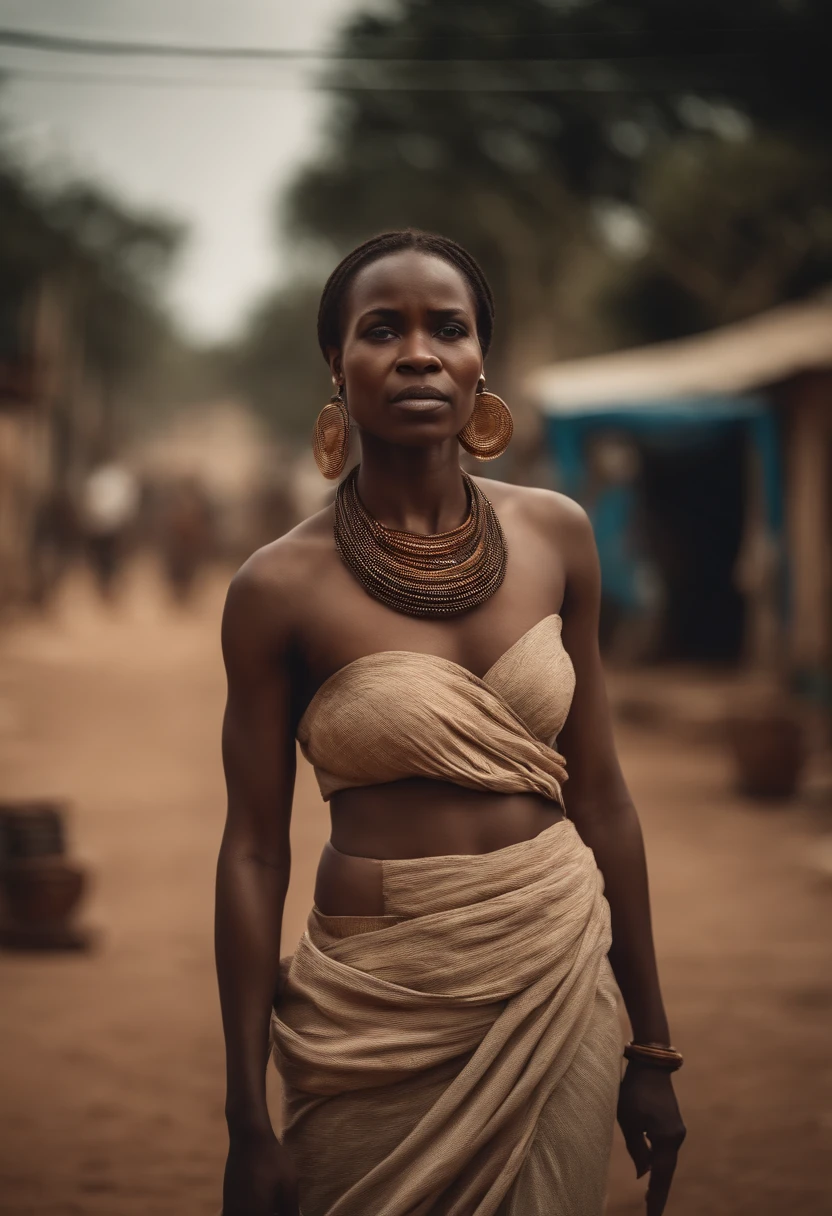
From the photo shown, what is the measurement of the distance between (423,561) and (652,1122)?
895mm

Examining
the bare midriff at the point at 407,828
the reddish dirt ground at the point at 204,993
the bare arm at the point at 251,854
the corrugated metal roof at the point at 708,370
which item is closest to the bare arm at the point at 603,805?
the bare midriff at the point at 407,828

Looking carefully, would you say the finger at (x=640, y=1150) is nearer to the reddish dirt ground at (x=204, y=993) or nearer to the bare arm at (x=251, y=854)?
the bare arm at (x=251, y=854)

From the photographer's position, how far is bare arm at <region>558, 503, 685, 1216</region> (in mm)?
2311

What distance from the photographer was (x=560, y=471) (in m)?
15.0

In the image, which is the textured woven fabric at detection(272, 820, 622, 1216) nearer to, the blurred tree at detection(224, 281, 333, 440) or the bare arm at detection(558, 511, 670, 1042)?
the bare arm at detection(558, 511, 670, 1042)

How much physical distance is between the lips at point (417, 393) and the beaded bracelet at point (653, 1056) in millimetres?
1017

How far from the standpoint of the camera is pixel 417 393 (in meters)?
2.12

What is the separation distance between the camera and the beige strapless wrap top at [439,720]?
2096 mm

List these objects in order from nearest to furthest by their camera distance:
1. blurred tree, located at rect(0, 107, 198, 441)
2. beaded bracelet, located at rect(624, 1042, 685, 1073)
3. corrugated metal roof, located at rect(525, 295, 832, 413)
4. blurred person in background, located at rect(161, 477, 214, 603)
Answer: beaded bracelet, located at rect(624, 1042, 685, 1073)
corrugated metal roof, located at rect(525, 295, 832, 413)
blurred person in background, located at rect(161, 477, 214, 603)
blurred tree, located at rect(0, 107, 198, 441)

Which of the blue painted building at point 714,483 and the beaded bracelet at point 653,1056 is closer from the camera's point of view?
the beaded bracelet at point 653,1056

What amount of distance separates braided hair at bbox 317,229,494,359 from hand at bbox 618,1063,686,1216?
3.69ft

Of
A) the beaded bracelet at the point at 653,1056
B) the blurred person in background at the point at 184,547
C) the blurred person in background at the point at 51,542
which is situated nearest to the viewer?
the beaded bracelet at the point at 653,1056

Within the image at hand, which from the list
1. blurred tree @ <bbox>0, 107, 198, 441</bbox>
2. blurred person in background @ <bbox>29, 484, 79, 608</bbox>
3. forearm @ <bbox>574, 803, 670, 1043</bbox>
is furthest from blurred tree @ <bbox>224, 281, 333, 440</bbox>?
forearm @ <bbox>574, 803, 670, 1043</bbox>

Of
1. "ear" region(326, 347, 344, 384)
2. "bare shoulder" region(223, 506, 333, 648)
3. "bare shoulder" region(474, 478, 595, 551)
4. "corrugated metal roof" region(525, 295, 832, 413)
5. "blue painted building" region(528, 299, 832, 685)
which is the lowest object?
"bare shoulder" region(223, 506, 333, 648)
